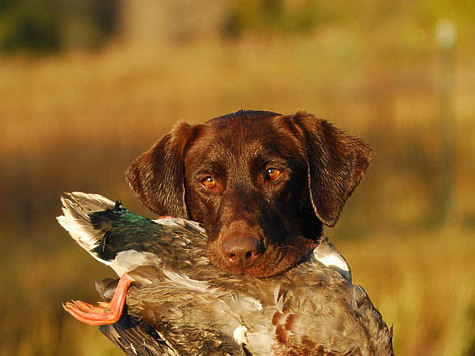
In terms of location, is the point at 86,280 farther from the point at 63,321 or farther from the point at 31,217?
the point at 31,217

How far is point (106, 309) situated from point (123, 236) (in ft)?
0.75

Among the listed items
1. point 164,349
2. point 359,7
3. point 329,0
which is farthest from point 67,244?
point 329,0

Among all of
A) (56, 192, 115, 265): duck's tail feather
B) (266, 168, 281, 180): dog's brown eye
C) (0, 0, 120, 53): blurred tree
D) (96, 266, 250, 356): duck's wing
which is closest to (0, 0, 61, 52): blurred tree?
(0, 0, 120, 53): blurred tree

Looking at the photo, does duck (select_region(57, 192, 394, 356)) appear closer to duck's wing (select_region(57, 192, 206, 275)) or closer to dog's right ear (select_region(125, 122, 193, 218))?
duck's wing (select_region(57, 192, 206, 275))

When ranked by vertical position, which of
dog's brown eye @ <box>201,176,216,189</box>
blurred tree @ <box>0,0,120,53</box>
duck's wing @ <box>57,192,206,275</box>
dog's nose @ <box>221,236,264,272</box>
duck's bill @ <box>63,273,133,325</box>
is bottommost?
blurred tree @ <box>0,0,120,53</box>

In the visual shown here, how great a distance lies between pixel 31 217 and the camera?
9.73 meters

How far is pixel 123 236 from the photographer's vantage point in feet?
8.24

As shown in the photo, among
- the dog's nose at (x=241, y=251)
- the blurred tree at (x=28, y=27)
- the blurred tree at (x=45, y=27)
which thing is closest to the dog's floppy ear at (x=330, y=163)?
the dog's nose at (x=241, y=251)

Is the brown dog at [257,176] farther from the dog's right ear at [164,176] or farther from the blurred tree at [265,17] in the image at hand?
the blurred tree at [265,17]

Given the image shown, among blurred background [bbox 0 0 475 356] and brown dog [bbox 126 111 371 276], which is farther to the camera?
blurred background [bbox 0 0 475 356]

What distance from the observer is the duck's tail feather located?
2531 mm

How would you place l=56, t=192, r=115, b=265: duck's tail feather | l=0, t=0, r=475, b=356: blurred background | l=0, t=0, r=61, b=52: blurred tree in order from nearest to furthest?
1. l=56, t=192, r=115, b=265: duck's tail feather
2. l=0, t=0, r=475, b=356: blurred background
3. l=0, t=0, r=61, b=52: blurred tree

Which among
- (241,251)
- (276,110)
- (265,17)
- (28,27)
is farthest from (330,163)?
(265,17)

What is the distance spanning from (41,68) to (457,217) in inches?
352
